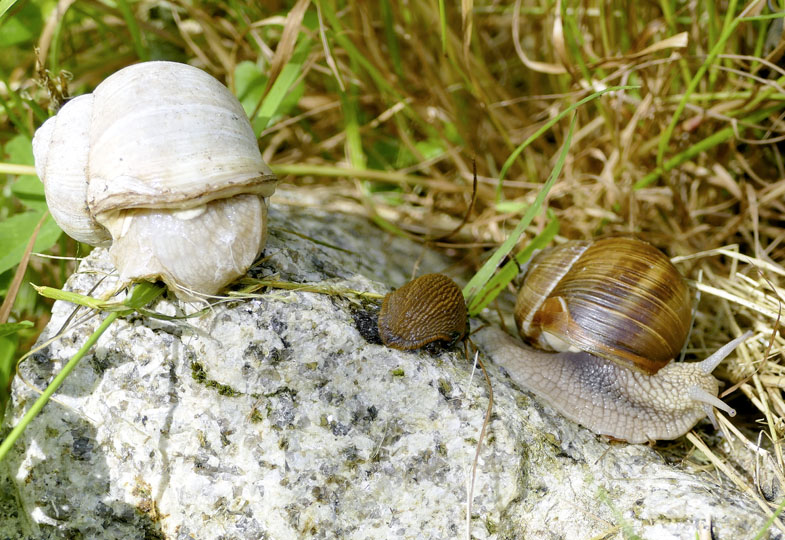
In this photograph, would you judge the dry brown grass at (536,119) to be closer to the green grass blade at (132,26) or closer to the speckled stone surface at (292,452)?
the green grass blade at (132,26)

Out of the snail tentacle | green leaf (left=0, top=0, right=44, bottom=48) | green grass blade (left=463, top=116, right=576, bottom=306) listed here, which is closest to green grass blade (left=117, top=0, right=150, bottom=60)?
green leaf (left=0, top=0, right=44, bottom=48)

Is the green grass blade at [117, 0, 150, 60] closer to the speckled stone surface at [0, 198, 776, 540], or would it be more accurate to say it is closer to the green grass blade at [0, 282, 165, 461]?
the speckled stone surface at [0, 198, 776, 540]

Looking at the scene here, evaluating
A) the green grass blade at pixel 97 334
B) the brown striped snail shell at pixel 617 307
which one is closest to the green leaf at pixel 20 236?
the green grass blade at pixel 97 334

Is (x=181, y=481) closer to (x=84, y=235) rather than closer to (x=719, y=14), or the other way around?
(x=84, y=235)

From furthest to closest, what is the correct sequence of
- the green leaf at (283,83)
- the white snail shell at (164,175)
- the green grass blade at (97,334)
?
the green leaf at (283,83)
the white snail shell at (164,175)
the green grass blade at (97,334)

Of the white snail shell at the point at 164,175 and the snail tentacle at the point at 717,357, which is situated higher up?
the white snail shell at the point at 164,175

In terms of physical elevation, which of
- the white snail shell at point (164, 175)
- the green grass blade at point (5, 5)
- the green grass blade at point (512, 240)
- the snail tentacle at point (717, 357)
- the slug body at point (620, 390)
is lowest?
the slug body at point (620, 390)

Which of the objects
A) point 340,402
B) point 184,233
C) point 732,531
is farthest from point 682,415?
point 184,233
